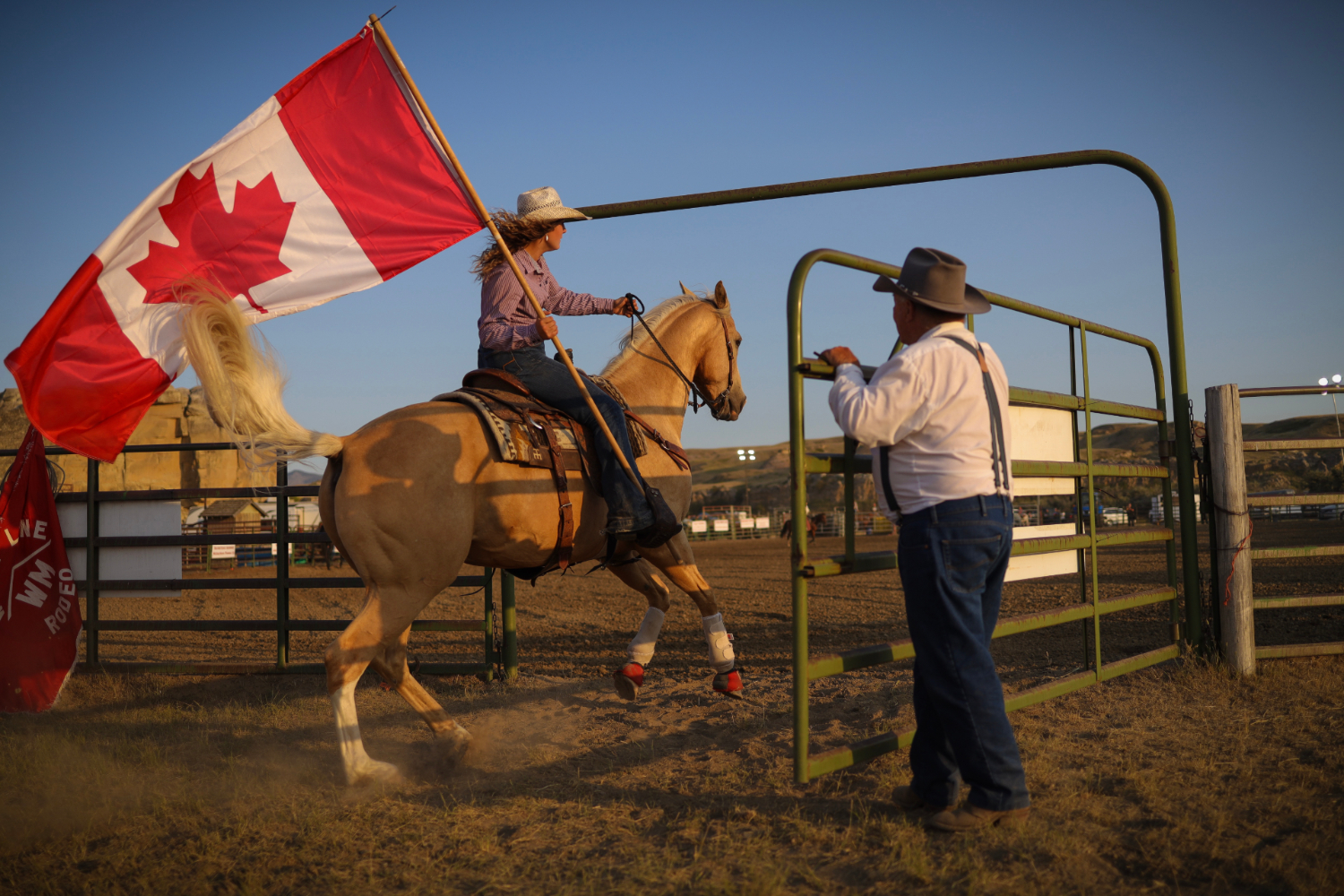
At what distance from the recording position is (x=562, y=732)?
4836mm

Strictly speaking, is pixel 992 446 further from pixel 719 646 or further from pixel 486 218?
pixel 486 218

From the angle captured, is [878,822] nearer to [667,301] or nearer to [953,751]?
[953,751]

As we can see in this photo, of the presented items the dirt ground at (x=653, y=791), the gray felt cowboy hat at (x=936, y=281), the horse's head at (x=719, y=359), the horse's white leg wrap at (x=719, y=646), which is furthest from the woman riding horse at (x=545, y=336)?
the gray felt cowboy hat at (x=936, y=281)

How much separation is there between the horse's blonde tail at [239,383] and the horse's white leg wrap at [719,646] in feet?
7.63

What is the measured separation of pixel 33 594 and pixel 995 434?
6993mm

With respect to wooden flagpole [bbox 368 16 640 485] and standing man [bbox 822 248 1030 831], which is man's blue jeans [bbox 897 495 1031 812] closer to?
standing man [bbox 822 248 1030 831]

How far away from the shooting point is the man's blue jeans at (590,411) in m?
4.58

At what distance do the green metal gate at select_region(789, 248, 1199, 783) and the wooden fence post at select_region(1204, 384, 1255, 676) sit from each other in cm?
28

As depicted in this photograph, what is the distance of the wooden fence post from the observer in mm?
5293

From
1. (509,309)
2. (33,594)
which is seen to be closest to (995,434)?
(509,309)

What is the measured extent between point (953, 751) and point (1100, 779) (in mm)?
894

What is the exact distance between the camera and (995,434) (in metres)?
3.09

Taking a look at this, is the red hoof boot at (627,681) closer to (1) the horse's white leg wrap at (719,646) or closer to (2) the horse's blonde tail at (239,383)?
(1) the horse's white leg wrap at (719,646)

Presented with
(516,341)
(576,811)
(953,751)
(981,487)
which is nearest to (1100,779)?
(953,751)
